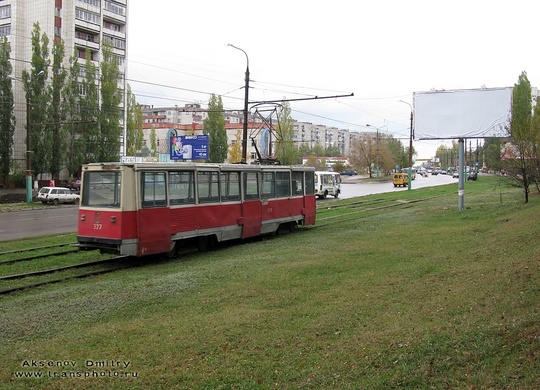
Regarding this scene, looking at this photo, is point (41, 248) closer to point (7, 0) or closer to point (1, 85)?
point (1, 85)

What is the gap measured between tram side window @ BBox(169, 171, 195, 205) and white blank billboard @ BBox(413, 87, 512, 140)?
14.9 m

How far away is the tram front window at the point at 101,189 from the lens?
1262 cm

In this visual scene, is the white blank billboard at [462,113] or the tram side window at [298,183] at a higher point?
the white blank billboard at [462,113]

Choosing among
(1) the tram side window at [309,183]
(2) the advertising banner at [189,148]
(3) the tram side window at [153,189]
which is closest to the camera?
(3) the tram side window at [153,189]

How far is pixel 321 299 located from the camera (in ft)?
26.0

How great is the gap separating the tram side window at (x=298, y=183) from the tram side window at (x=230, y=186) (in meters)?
3.75

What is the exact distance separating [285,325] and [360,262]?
4916 millimetres

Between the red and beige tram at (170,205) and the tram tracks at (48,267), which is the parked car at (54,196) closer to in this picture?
the tram tracks at (48,267)

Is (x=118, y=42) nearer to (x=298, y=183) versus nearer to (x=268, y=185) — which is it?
(x=298, y=183)

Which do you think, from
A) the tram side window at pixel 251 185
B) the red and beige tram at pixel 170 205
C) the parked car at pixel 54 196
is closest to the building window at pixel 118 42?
the parked car at pixel 54 196

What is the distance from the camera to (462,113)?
2467 cm

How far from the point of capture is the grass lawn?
480 cm

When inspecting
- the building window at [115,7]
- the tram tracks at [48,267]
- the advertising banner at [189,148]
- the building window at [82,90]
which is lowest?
the tram tracks at [48,267]

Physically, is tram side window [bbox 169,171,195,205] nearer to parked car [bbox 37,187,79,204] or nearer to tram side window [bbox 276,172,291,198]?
tram side window [bbox 276,172,291,198]
